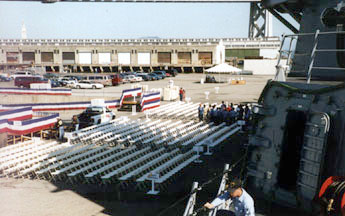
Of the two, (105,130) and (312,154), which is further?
(105,130)

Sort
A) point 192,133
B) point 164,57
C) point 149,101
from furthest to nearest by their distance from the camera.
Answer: point 164,57 → point 149,101 → point 192,133

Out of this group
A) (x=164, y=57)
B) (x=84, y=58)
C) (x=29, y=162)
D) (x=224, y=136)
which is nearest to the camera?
(x=29, y=162)

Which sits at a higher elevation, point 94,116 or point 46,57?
point 46,57

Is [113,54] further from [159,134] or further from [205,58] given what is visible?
[159,134]

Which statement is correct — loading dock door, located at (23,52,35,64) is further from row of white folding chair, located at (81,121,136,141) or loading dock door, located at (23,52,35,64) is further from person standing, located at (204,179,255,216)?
person standing, located at (204,179,255,216)

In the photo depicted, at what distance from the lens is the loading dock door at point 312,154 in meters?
6.76

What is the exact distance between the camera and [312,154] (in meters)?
6.89

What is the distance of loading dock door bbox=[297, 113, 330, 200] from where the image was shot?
6758 mm

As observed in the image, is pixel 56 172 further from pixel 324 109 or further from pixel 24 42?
pixel 24 42

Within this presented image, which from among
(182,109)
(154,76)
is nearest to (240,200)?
(182,109)

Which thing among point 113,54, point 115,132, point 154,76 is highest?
point 113,54

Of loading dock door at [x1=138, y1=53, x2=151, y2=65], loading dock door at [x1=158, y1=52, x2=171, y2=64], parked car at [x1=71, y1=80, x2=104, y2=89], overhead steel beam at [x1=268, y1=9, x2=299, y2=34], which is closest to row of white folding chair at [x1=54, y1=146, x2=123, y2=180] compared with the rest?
overhead steel beam at [x1=268, y1=9, x2=299, y2=34]

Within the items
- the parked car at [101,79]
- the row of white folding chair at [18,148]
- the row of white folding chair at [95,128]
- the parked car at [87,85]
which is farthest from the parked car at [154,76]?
the row of white folding chair at [18,148]

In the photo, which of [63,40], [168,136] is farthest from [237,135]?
[63,40]
